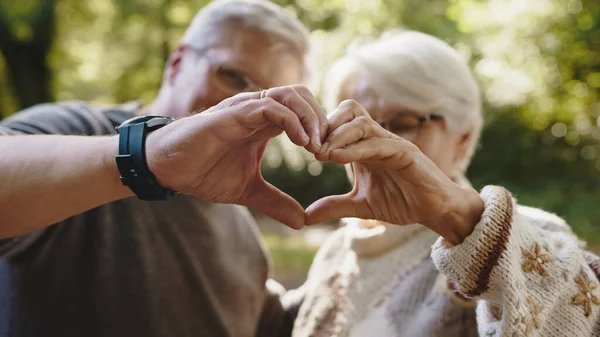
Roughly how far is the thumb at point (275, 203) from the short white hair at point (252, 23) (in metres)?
→ 0.96

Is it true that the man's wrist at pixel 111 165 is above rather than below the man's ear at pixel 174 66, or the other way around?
above

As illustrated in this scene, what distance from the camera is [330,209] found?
4.65 feet

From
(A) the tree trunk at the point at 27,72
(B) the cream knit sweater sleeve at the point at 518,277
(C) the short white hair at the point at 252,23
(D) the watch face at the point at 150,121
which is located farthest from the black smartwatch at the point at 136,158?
(A) the tree trunk at the point at 27,72

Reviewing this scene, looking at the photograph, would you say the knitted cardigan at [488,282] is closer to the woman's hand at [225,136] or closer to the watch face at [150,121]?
the woman's hand at [225,136]

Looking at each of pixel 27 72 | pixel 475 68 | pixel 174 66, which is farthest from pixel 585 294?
pixel 27 72

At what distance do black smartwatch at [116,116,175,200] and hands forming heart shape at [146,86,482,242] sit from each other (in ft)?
0.06

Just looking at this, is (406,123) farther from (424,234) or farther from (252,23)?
(252,23)

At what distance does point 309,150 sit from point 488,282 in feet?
1.86

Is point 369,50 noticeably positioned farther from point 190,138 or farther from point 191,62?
point 190,138

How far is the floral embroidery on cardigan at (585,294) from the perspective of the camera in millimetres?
1361

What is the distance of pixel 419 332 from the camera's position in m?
1.70

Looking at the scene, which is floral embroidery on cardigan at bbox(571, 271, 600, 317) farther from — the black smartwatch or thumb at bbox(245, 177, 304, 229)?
the black smartwatch

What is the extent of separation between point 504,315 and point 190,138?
0.87 m

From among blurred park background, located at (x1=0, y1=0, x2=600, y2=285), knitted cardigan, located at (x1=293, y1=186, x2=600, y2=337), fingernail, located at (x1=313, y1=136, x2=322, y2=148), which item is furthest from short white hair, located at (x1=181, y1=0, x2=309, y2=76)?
blurred park background, located at (x1=0, y1=0, x2=600, y2=285)
